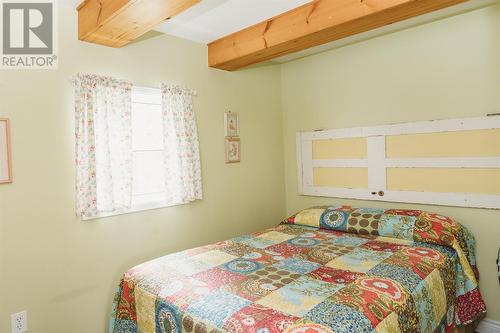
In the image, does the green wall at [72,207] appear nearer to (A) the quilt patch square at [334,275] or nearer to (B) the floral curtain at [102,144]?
(B) the floral curtain at [102,144]

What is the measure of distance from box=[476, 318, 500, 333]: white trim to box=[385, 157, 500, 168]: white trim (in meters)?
1.19

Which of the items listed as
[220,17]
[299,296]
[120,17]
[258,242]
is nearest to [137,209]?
[258,242]

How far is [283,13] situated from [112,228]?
2021 mm

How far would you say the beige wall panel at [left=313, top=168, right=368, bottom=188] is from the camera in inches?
121

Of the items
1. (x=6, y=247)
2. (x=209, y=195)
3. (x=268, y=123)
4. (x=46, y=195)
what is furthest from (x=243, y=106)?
(x=6, y=247)

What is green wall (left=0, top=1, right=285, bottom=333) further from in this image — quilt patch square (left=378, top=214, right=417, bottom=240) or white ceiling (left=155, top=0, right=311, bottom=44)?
quilt patch square (left=378, top=214, right=417, bottom=240)

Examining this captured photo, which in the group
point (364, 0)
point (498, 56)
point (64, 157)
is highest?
point (364, 0)

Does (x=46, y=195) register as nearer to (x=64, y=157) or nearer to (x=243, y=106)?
(x=64, y=157)

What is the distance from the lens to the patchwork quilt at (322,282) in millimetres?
1417

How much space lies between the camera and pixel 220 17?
243 cm

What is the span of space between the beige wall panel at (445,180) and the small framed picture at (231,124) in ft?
4.87

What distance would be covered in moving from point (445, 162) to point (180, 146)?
2.17 metres

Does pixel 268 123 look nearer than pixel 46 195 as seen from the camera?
No

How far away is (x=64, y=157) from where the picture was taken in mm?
2100
